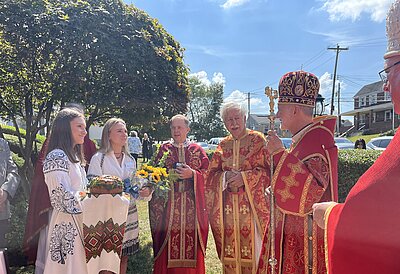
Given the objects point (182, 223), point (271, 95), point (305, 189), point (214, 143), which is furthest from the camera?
point (214, 143)

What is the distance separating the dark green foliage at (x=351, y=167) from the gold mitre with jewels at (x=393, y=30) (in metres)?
6.82

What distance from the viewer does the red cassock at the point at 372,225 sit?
4.62 feet

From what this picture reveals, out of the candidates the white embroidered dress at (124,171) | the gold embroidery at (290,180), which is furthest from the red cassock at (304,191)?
the white embroidered dress at (124,171)

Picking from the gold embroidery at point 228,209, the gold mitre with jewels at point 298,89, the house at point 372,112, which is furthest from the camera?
the house at point 372,112

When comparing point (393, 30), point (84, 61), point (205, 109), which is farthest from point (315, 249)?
point (205, 109)

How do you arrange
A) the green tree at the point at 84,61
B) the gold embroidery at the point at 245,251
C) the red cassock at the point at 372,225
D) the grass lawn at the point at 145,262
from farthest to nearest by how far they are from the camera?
1. the grass lawn at the point at 145,262
2. the green tree at the point at 84,61
3. the gold embroidery at the point at 245,251
4. the red cassock at the point at 372,225

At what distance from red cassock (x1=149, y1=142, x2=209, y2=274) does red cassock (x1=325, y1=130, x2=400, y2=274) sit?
280cm

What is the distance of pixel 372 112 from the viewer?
46.0 m

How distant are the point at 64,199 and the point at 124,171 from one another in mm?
976

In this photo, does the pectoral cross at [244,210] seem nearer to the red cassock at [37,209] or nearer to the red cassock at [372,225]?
the red cassock at [37,209]

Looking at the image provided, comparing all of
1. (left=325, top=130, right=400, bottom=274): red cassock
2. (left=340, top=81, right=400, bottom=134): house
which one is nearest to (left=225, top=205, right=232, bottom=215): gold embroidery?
(left=325, top=130, right=400, bottom=274): red cassock

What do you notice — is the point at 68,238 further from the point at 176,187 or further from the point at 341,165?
→ the point at 341,165

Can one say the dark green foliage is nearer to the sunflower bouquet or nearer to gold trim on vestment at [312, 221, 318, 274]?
the sunflower bouquet

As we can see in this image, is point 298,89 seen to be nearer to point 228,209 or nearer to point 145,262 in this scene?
point 228,209
